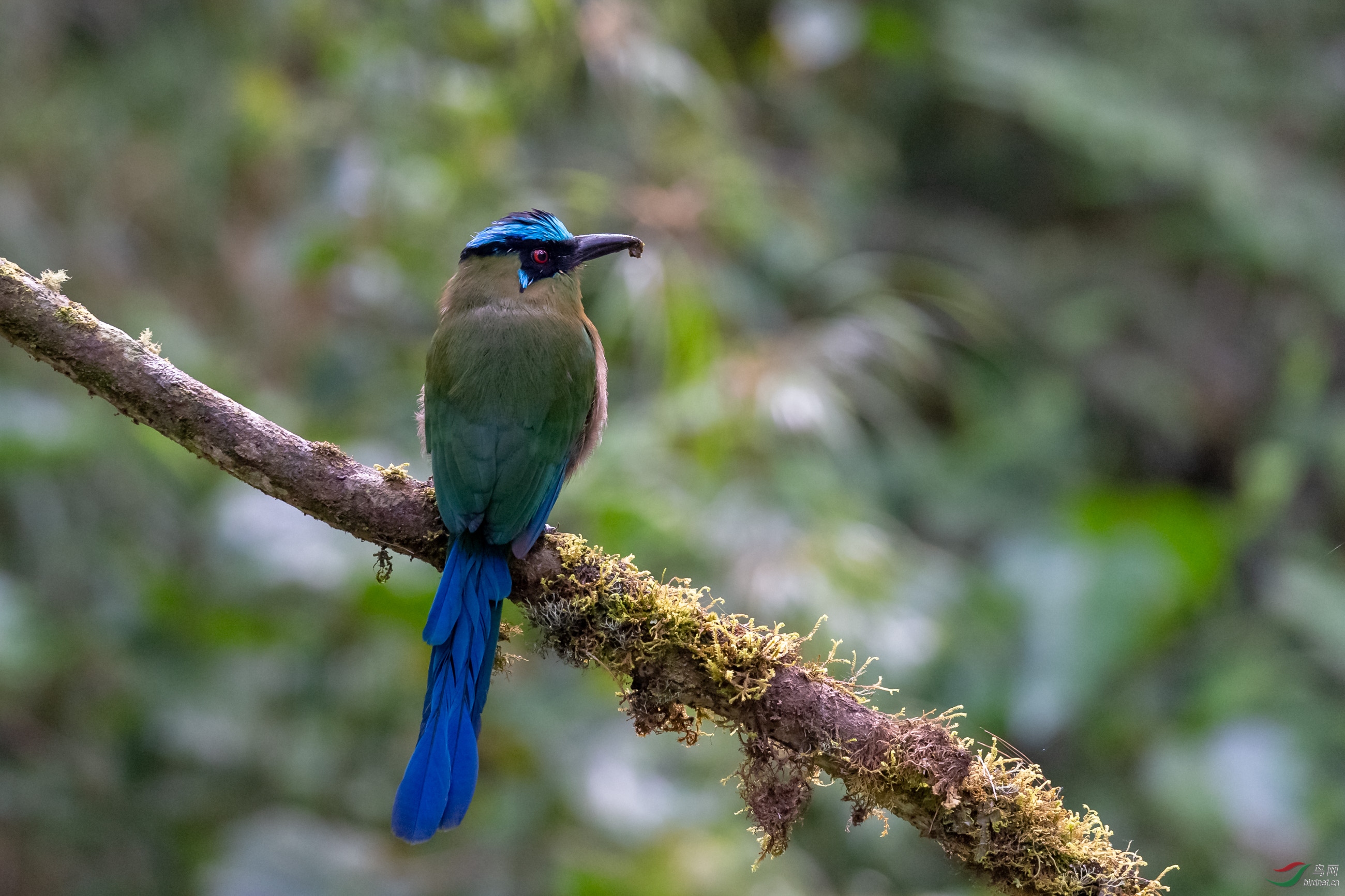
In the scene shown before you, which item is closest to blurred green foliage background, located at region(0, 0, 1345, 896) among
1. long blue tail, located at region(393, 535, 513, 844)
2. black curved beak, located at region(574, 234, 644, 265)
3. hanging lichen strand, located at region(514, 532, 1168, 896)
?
black curved beak, located at region(574, 234, 644, 265)

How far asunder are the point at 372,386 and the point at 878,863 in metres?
2.28

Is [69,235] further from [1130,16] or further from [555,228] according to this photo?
[1130,16]

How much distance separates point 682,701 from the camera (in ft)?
6.54

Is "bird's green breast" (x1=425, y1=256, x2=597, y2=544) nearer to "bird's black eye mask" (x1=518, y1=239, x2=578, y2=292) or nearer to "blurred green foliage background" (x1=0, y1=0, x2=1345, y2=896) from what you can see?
"bird's black eye mask" (x1=518, y1=239, x2=578, y2=292)

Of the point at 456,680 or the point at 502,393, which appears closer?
the point at 456,680

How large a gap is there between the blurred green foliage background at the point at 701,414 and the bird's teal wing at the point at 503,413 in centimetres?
81

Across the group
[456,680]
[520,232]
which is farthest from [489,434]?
[520,232]

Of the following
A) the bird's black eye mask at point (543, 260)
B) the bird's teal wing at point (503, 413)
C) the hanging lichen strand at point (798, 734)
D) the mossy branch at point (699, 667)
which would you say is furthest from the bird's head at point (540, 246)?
the hanging lichen strand at point (798, 734)

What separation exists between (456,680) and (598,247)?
3.69ft

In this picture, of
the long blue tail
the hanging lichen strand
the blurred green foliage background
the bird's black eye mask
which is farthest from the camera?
the blurred green foliage background

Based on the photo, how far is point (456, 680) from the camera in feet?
6.86

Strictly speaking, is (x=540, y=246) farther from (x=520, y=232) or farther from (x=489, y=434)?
(x=489, y=434)

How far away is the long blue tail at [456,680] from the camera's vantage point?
1.95 metres

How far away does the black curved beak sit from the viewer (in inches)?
108
